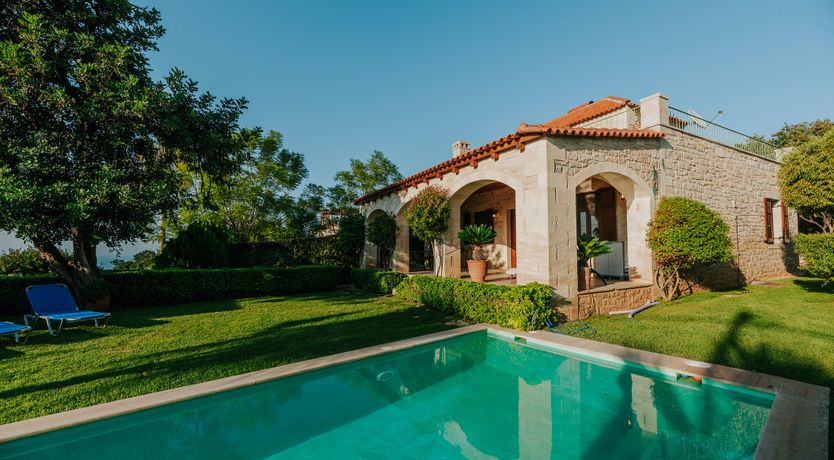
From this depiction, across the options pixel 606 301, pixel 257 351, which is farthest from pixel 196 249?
pixel 606 301

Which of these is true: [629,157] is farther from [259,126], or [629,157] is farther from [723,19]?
[259,126]

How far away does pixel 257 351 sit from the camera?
18.9ft

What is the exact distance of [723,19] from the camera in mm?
9805

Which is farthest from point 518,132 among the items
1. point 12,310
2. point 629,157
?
point 12,310

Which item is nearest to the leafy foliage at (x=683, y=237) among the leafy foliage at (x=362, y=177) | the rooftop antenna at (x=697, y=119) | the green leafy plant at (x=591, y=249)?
the green leafy plant at (x=591, y=249)

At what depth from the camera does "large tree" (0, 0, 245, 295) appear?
711 cm

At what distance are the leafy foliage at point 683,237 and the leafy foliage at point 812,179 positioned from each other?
13.2 feet

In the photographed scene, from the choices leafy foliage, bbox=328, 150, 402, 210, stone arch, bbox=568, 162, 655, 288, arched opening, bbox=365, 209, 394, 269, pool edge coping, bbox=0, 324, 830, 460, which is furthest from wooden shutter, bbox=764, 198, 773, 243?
leafy foliage, bbox=328, 150, 402, 210

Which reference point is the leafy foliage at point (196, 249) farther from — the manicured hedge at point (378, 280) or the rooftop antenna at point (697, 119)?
the rooftop antenna at point (697, 119)

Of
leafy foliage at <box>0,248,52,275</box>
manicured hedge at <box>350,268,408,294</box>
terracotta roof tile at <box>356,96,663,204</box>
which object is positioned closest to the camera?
terracotta roof tile at <box>356,96,663,204</box>

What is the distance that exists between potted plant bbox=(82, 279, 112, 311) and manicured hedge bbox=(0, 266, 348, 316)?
0.49 metres

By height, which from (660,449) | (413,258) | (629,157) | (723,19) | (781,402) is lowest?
(660,449)

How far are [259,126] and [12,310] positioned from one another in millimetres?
8142

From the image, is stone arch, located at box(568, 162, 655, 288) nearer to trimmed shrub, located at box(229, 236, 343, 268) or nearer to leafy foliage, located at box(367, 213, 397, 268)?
leafy foliage, located at box(367, 213, 397, 268)
